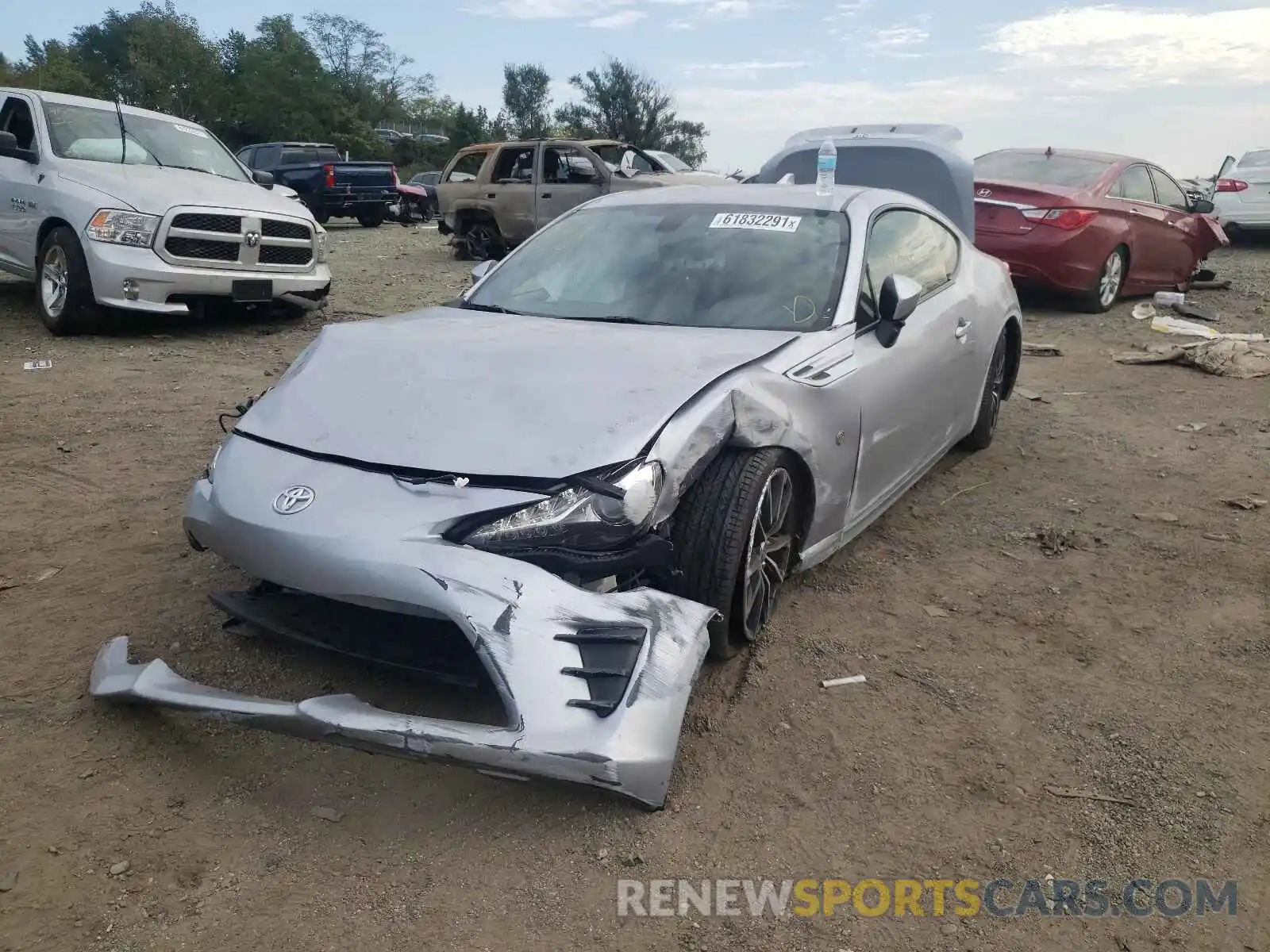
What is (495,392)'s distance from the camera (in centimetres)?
301

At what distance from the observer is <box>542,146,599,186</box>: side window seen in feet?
44.9

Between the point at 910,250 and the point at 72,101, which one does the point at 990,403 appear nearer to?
the point at 910,250

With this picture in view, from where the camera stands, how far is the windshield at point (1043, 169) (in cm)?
1024

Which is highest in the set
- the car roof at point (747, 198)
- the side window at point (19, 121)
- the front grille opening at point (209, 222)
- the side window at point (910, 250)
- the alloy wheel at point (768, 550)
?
the side window at point (19, 121)

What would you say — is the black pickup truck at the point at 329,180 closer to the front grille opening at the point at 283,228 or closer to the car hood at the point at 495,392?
the front grille opening at the point at 283,228

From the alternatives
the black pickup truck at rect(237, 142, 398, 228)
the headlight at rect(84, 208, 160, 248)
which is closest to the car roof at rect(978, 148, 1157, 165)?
the headlight at rect(84, 208, 160, 248)

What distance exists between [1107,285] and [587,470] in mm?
9289

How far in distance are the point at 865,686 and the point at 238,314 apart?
7.71 metres

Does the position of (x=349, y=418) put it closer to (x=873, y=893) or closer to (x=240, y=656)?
(x=240, y=656)

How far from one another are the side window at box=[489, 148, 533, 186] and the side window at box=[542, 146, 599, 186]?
262 millimetres

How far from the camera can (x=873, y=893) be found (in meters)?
2.29

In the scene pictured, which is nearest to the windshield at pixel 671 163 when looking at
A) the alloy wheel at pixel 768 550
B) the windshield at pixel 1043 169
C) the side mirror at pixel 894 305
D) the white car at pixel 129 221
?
the windshield at pixel 1043 169

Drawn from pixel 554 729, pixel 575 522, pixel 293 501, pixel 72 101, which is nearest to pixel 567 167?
pixel 72 101

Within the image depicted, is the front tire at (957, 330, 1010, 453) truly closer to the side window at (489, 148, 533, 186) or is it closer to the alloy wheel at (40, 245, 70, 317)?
the alloy wheel at (40, 245, 70, 317)
